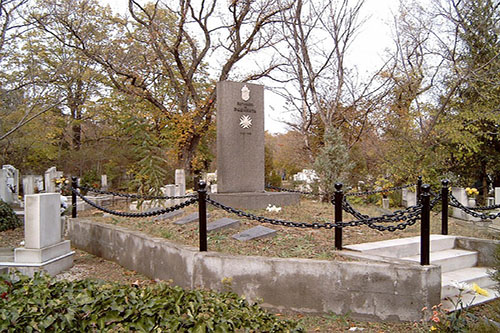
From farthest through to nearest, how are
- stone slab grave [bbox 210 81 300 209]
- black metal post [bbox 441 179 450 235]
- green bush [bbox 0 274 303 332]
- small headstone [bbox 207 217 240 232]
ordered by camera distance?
1. stone slab grave [bbox 210 81 300 209]
2. black metal post [bbox 441 179 450 235]
3. small headstone [bbox 207 217 240 232]
4. green bush [bbox 0 274 303 332]

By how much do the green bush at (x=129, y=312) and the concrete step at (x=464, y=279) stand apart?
108 inches

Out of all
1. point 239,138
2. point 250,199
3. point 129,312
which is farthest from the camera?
point 239,138

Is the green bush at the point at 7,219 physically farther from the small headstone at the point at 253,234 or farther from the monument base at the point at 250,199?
the small headstone at the point at 253,234

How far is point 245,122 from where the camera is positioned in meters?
9.11

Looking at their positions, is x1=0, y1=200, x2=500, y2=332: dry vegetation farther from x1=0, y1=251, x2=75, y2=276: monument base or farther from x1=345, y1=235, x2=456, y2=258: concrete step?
x1=345, y1=235, x2=456, y2=258: concrete step

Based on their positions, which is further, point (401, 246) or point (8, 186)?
point (8, 186)

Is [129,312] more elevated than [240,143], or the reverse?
[240,143]

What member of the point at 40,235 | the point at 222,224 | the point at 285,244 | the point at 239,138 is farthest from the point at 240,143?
the point at 40,235

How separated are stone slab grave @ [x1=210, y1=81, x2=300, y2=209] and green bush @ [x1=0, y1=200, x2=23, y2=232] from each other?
5969 millimetres

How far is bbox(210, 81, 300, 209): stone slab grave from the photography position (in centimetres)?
895

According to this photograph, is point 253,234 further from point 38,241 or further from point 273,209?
point 38,241

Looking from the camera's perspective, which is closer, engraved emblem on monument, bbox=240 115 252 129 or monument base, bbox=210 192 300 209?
monument base, bbox=210 192 300 209

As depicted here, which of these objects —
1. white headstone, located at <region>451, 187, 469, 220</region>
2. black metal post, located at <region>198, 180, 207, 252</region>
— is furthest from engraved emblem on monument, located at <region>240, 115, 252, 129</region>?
white headstone, located at <region>451, 187, 469, 220</region>

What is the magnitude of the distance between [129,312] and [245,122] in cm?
684
